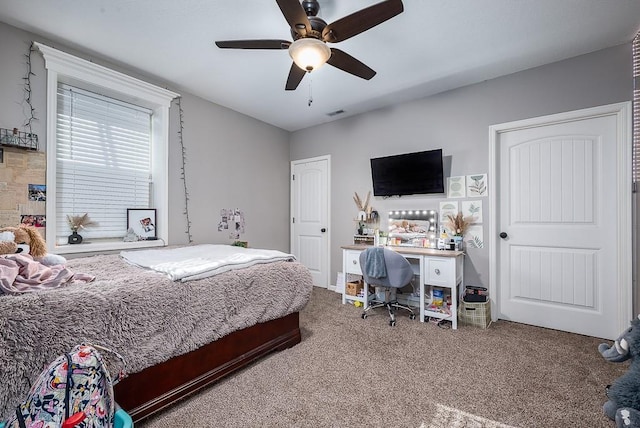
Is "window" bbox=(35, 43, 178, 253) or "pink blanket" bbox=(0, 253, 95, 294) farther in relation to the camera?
"window" bbox=(35, 43, 178, 253)

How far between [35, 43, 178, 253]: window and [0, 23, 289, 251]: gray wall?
0.11m

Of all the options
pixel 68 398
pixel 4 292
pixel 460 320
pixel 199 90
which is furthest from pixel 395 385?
pixel 199 90

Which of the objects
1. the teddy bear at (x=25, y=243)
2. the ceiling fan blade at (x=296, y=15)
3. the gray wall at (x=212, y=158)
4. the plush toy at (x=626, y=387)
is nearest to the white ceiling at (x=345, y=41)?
the gray wall at (x=212, y=158)

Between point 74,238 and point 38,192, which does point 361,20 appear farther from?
point 74,238

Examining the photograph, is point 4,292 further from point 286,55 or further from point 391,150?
point 391,150

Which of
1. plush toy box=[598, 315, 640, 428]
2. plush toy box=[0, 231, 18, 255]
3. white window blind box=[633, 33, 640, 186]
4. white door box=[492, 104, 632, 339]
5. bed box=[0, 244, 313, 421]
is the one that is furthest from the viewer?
white door box=[492, 104, 632, 339]

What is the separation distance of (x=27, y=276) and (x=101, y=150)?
1812 mm

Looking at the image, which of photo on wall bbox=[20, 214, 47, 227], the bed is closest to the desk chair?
the bed

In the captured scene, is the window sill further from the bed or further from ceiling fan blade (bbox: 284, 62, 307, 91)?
ceiling fan blade (bbox: 284, 62, 307, 91)

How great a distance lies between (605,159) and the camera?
97.6 inches

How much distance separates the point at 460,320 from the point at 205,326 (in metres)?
2.50

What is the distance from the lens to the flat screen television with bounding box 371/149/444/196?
126 inches

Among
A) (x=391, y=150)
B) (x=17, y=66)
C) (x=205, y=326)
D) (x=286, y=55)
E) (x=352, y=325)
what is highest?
(x=286, y=55)

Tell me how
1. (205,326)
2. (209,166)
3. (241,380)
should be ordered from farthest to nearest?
(209,166) → (241,380) → (205,326)
